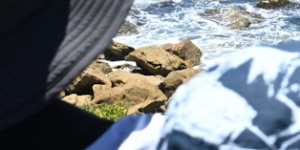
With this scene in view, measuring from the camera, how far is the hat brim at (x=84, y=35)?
0.96 m

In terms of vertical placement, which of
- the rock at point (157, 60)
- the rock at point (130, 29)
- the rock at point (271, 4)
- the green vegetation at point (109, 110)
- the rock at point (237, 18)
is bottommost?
the rock at point (271, 4)

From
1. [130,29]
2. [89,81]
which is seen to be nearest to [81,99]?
[89,81]

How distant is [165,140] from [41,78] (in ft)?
A: 0.78

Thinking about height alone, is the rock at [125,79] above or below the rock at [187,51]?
above

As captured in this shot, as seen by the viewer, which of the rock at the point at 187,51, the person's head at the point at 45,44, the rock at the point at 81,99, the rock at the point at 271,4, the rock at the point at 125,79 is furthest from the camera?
the rock at the point at 271,4

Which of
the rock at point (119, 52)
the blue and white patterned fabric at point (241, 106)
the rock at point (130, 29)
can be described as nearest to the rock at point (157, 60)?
the rock at point (119, 52)

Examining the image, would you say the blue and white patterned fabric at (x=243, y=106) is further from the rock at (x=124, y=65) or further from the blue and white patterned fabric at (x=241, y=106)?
the rock at (x=124, y=65)

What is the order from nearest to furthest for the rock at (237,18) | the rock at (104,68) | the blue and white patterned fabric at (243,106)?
the blue and white patterned fabric at (243,106) < the rock at (104,68) < the rock at (237,18)

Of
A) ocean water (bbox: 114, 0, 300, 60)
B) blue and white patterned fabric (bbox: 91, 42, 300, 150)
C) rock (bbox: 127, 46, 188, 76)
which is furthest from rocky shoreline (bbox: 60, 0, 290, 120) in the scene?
blue and white patterned fabric (bbox: 91, 42, 300, 150)

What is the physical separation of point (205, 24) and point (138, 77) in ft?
18.7

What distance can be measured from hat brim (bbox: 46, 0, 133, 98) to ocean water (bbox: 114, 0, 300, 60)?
38.4ft

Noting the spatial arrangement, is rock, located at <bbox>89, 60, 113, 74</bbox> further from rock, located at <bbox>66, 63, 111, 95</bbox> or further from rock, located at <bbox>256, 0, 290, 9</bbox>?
rock, located at <bbox>256, 0, 290, 9</bbox>

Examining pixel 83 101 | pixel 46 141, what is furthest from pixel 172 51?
pixel 46 141

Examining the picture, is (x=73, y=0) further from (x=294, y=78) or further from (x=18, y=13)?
(x=294, y=78)
